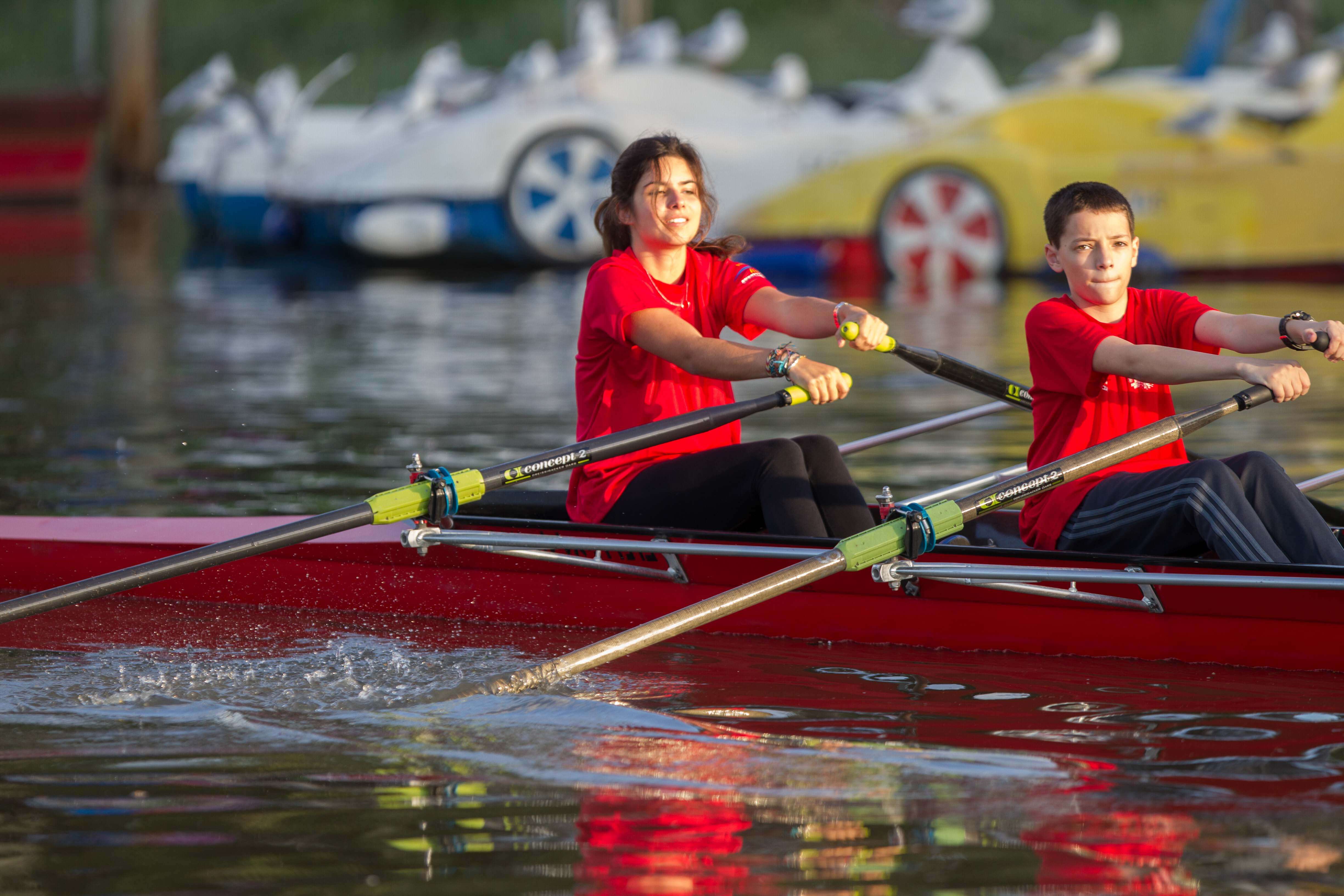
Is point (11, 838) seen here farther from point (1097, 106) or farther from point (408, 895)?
point (1097, 106)

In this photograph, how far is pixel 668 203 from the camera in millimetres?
4430

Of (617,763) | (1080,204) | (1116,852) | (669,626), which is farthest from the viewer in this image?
(1080,204)

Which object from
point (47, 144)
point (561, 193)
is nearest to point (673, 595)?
point (561, 193)

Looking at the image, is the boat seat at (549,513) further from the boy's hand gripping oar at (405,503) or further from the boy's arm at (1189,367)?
the boy's arm at (1189,367)

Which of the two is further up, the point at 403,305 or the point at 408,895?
the point at 403,305

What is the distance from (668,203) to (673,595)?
0.98 m

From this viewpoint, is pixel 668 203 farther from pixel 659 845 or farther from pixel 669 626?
pixel 659 845

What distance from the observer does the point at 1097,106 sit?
44.2 ft

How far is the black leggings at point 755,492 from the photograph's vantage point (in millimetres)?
4355

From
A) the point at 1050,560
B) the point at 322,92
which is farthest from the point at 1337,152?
the point at 322,92

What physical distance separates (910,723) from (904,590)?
62 cm

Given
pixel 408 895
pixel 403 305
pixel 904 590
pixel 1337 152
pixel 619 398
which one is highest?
pixel 1337 152

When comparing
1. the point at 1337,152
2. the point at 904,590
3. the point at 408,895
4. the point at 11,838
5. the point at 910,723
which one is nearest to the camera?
the point at 408,895

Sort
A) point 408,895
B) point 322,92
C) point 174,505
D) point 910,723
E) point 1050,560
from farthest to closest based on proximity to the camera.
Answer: point 322,92 < point 174,505 < point 1050,560 < point 910,723 < point 408,895
